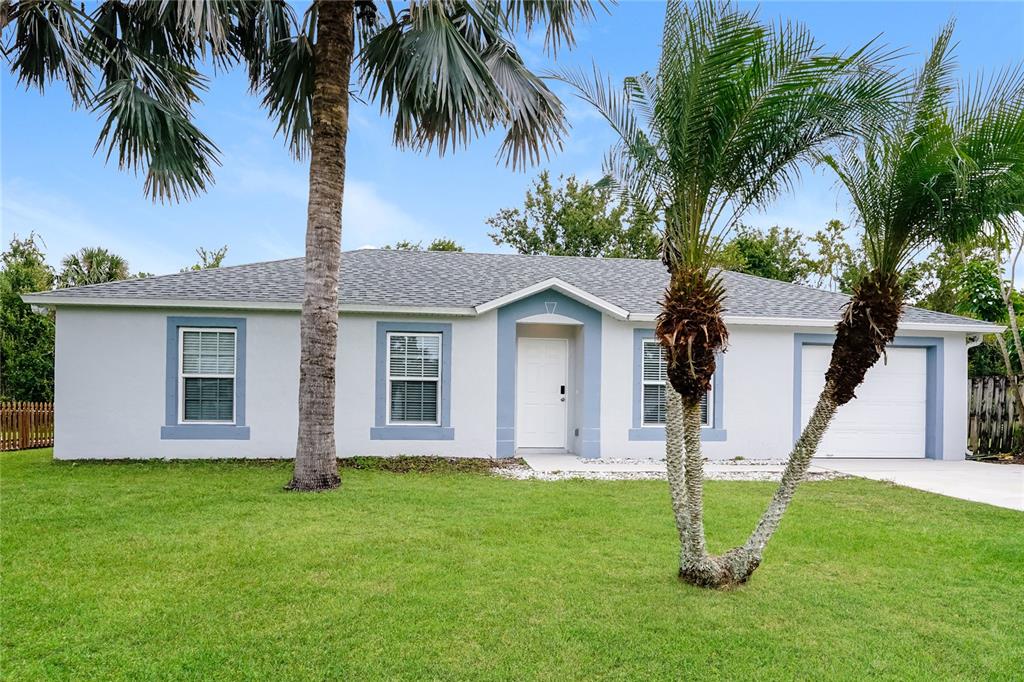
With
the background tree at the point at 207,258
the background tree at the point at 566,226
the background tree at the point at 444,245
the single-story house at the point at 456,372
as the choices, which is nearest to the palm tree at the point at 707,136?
the single-story house at the point at 456,372

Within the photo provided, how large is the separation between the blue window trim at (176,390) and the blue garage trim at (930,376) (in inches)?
392

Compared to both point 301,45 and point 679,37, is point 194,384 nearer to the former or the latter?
point 301,45

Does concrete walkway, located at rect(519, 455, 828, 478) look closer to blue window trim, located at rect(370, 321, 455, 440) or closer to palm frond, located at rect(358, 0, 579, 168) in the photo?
blue window trim, located at rect(370, 321, 455, 440)

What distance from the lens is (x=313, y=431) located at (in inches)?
320

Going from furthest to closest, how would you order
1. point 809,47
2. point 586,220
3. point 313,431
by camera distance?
point 586,220, point 313,431, point 809,47

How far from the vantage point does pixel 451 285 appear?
12.5 metres

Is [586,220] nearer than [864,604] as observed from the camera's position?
No

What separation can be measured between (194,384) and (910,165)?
10469 millimetres

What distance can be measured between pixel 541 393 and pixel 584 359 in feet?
4.15

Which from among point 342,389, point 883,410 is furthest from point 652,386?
point 342,389

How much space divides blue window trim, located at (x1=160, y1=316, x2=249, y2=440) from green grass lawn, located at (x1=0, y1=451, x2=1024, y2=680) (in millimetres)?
2936

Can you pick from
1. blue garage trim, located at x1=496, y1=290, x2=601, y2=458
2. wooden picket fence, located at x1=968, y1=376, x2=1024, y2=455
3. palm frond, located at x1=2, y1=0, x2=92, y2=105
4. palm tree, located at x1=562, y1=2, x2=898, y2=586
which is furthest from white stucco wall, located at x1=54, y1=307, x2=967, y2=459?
palm tree, located at x1=562, y1=2, x2=898, y2=586

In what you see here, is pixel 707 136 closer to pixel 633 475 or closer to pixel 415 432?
pixel 633 475

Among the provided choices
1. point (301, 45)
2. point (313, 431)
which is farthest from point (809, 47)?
point (301, 45)
